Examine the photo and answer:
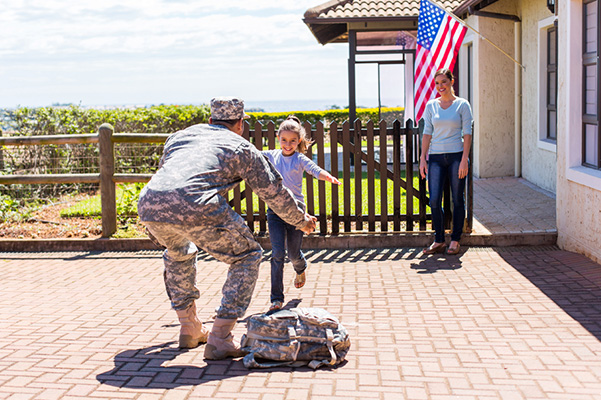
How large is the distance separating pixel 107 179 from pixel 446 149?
4273mm

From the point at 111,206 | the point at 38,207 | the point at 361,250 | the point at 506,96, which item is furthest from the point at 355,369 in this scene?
the point at 506,96

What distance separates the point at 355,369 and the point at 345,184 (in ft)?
15.1

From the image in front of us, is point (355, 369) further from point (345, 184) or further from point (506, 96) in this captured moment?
point (506, 96)

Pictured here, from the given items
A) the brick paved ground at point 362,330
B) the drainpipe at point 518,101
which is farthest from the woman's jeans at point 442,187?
the drainpipe at point 518,101

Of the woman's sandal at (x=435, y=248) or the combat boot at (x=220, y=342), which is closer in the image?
the combat boot at (x=220, y=342)

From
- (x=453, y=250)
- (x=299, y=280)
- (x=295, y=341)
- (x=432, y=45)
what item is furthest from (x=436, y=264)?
(x=432, y=45)

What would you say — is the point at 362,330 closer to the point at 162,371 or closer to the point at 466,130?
the point at 162,371

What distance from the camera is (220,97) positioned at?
15.8 ft

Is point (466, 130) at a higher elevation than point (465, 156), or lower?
higher

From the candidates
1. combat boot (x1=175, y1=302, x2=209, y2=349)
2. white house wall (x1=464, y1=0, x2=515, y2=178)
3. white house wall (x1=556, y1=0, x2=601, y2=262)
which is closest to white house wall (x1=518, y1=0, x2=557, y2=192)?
white house wall (x1=464, y1=0, x2=515, y2=178)

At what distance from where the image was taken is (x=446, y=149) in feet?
25.2

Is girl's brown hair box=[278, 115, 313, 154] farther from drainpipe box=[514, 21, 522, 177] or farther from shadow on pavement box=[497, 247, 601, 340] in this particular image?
drainpipe box=[514, 21, 522, 177]

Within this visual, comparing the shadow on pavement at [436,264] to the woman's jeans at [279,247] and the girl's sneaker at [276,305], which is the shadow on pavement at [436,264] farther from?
the girl's sneaker at [276,305]

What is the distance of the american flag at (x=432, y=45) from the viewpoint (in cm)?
1009
